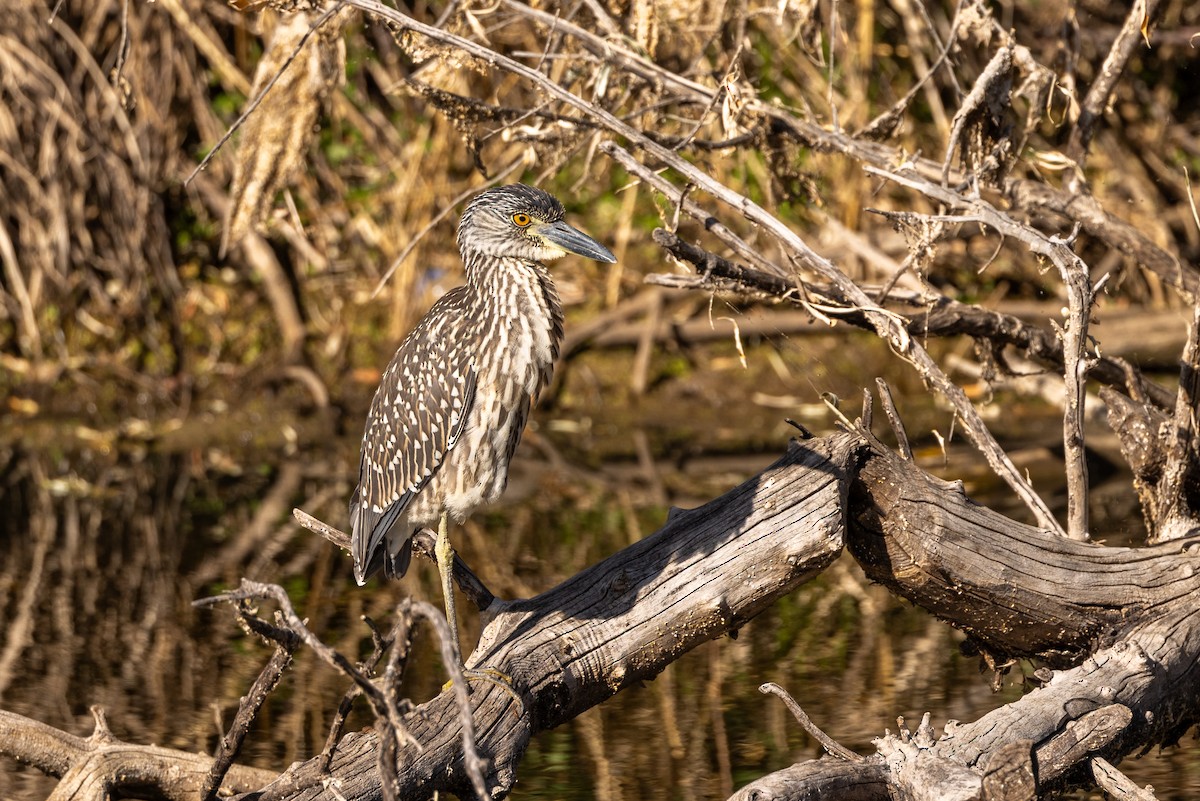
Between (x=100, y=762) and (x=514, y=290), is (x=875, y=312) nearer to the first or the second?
(x=514, y=290)

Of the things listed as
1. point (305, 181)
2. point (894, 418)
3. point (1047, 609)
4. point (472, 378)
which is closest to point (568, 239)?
point (472, 378)

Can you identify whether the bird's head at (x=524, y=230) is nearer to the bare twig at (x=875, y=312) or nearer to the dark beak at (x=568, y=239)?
the dark beak at (x=568, y=239)

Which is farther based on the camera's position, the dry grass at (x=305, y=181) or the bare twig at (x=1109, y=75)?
the dry grass at (x=305, y=181)

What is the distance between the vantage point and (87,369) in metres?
8.72

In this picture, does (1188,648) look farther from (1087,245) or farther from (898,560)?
(1087,245)

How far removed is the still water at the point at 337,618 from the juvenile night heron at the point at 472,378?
75cm

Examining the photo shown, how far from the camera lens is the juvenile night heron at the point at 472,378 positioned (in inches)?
153

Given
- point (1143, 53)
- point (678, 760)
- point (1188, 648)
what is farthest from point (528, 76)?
point (1143, 53)

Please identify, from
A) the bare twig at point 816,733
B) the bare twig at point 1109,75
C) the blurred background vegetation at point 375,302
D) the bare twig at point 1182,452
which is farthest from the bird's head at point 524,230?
the bare twig at point 1109,75

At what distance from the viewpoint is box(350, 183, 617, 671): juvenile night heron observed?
389 centimetres

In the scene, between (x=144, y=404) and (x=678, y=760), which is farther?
(x=144, y=404)

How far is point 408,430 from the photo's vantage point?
4082 mm

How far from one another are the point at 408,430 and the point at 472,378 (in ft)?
1.05

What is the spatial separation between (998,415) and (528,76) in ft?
14.4
